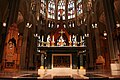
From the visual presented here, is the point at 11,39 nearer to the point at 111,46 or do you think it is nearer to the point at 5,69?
the point at 5,69

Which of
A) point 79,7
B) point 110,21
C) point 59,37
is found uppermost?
point 79,7

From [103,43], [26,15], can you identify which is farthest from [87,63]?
[26,15]

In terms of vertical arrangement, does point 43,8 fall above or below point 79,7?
below

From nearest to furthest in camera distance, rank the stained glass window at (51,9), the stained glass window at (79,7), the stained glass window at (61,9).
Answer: the stained glass window at (79,7) < the stained glass window at (51,9) < the stained glass window at (61,9)

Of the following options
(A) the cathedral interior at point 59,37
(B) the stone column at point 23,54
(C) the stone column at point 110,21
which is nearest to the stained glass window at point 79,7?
(A) the cathedral interior at point 59,37

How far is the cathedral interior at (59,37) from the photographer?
1467cm

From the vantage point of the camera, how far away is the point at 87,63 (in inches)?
1045

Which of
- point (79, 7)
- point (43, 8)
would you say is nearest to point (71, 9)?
point (79, 7)

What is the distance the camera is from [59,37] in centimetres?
2092

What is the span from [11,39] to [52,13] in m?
25.3

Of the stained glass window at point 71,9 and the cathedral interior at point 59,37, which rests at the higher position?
the stained glass window at point 71,9

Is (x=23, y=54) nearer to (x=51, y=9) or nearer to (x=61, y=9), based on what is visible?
(x=51, y=9)

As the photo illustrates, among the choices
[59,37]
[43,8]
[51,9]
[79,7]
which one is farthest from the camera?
[51,9]

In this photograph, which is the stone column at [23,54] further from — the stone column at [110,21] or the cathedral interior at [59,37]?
the stone column at [110,21]
